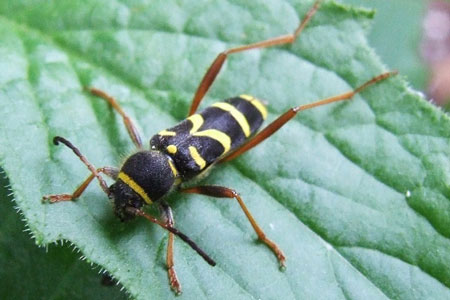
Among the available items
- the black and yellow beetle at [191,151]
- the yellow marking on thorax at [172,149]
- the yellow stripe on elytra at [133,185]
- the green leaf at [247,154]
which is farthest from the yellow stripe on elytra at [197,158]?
the yellow stripe on elytra at [133,185]

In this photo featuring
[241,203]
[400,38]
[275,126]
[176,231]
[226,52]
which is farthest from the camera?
[400,38]

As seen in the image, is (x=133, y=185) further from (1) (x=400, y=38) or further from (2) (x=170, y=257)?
(1) (x=400, y=38)

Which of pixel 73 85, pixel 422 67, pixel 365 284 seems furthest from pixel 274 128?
pixel 422 67

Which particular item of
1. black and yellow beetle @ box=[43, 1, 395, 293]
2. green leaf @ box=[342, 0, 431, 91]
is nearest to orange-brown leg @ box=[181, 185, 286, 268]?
black and yellow beetle @ box=[43, 1, 395, 293]

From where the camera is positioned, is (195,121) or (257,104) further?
(257,104)

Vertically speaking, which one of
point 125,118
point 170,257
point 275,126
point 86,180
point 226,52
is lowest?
point 170,257

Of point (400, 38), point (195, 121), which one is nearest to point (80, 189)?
point (195, 121)

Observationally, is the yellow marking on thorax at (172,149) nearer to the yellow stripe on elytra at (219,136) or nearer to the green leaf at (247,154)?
the yellow stripe on elytra at (219,136)
